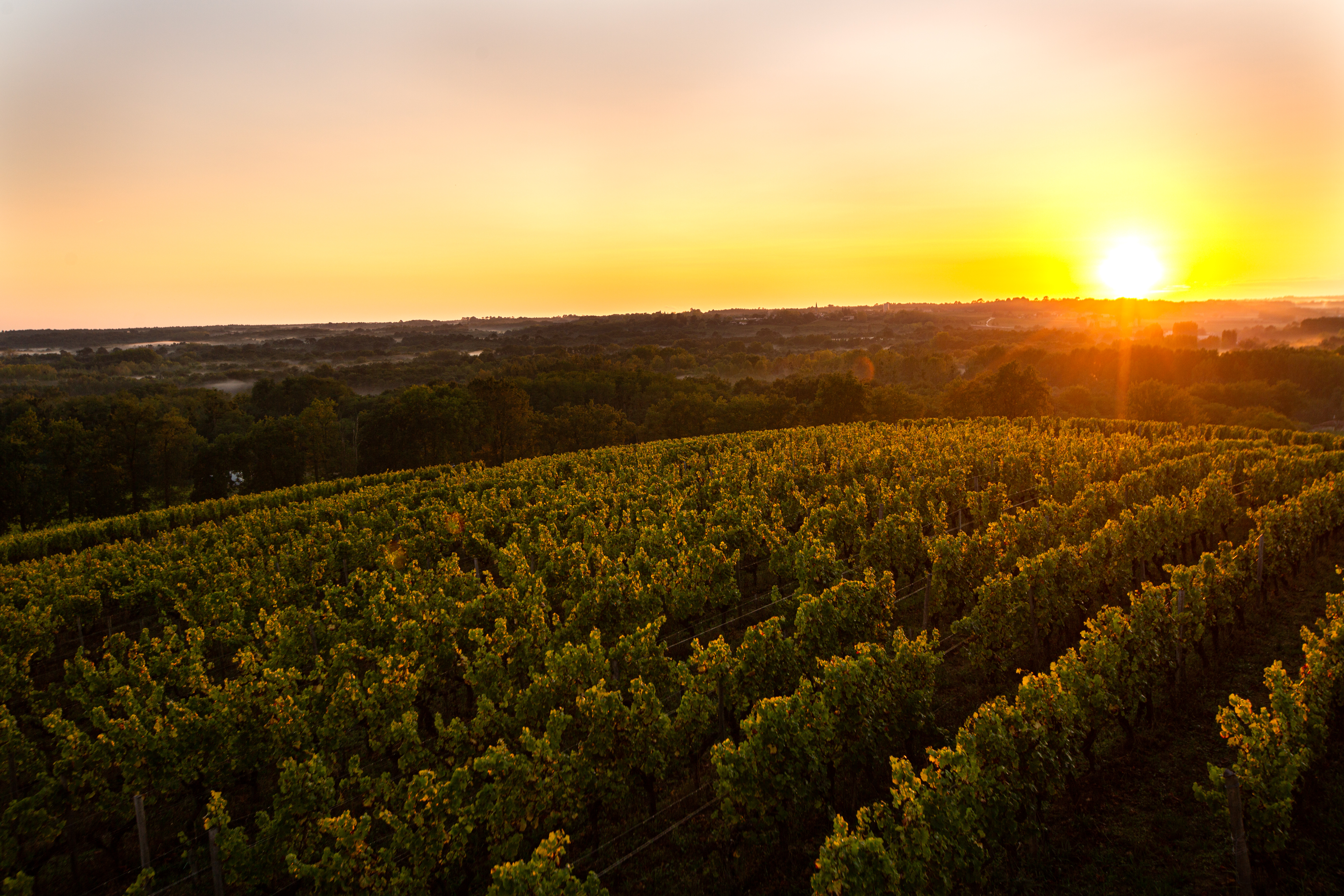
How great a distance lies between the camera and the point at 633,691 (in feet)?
33.9

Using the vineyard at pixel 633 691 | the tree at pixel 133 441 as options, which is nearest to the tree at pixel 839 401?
the vineyard at pixel 633 691

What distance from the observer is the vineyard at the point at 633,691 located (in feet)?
28.4

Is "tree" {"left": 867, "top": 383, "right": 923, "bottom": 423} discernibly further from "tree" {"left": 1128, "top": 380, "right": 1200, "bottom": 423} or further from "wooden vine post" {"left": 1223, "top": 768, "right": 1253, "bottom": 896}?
"wooden vine post" {"left": 1223, "top": 768, "right": 1253, "bottom": 896}

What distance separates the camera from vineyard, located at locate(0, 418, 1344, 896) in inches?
341

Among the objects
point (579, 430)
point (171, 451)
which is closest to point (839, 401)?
point (579, 430)

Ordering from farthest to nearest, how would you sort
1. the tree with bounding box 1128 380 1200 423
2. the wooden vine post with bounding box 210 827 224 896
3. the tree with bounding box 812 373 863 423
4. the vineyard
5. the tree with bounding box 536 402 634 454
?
1. the tree with bounding box 1128 380 1200 423
2. the tree with bounding box 536 402 634 454
3. the tree with bounding box 812 373 863 423
4. the vineyard
5. the wooden vine post with bounding box 210 827 224 896

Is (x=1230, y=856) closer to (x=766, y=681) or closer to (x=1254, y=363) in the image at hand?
(x=766, y=681)

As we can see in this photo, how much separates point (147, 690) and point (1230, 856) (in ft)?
59.7

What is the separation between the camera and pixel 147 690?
40.9 feet

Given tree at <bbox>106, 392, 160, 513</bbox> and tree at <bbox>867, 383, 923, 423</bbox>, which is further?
tree at <bbox>867, 383, 923, 423</bbox>

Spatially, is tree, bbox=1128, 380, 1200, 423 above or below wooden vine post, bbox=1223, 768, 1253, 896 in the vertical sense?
below

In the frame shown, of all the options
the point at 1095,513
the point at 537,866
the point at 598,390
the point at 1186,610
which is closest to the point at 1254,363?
the point at 598,390

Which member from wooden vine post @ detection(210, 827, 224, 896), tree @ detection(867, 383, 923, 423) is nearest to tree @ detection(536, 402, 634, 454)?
tree @ detection(867, 383, 923, 423)

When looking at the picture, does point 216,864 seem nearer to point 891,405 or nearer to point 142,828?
point 142,828
